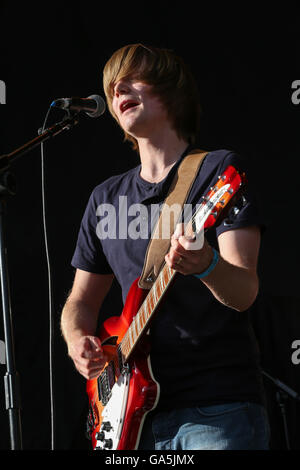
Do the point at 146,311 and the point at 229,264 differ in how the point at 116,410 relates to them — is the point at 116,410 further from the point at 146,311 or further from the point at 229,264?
the point at 229,264

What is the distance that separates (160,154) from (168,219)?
31 centimetres

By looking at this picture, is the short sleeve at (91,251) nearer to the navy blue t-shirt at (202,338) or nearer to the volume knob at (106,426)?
the navy blue t-shirt at (202,338)

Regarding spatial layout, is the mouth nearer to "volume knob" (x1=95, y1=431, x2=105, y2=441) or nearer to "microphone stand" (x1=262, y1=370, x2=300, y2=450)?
"volume knob" (x1=95, y1=431, x2=105, y2=441)

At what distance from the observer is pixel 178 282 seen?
1.62 meters

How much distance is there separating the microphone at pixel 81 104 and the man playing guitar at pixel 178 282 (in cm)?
18

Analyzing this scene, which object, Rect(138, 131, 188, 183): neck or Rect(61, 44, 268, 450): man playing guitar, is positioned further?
Rect(138, 131, 188, 183): neck

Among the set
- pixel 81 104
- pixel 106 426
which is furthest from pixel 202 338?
pixel 81 104

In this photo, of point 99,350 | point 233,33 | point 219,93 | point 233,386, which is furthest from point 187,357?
point 233,33

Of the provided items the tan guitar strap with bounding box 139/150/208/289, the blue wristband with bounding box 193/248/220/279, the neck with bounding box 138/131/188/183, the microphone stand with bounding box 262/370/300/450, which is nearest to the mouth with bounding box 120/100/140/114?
the neck with bounding box 138/131/188/183

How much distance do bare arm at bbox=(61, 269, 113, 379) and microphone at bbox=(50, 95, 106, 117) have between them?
2.02 feet

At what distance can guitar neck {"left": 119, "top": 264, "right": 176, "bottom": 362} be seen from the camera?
1515 mm

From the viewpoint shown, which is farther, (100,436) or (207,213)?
(100,436)

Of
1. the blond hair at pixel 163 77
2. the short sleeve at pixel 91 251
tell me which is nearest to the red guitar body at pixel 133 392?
the short sleeve at pixel 91 251
